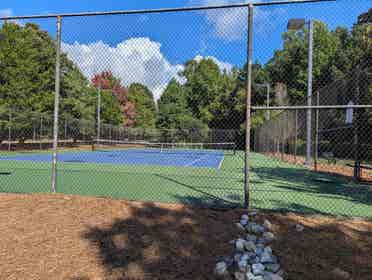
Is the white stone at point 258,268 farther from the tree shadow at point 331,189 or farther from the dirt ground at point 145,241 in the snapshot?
the tree shadow at point 331,189

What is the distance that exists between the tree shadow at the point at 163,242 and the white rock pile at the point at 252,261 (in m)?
0.11

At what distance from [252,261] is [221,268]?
32 cm

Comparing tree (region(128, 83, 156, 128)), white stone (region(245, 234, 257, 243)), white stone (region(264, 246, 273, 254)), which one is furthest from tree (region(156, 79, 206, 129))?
white stone (region(264, 246, 273, 254))

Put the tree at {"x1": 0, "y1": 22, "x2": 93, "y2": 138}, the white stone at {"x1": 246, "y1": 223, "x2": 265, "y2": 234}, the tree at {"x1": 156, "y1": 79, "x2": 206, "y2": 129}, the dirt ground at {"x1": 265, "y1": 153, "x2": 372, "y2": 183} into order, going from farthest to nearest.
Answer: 1. the tree at {"x1": 156, "y1": 79, "x2": 206, "y2": 129}
2. the tree at {"x1": 0, "y1": 22, "x2": 93, "y2": 138}
3. the dirt ground at {"x1": 265, "y1": 153, "x2": 372, "y2": 183}
4. the white stone at {"x1": 246, "y1": 223, "x2": 265, "y2": 234}

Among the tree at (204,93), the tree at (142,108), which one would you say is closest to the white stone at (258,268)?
the tree at (204,93)

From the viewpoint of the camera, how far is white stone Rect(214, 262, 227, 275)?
2871mm

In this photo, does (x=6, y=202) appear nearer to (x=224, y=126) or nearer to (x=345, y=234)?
(x=345, y=234)

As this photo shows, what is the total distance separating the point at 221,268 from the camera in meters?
2.90

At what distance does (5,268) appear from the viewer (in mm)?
2916

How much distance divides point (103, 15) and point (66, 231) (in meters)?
3.29

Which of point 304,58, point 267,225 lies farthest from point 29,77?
point 304,58

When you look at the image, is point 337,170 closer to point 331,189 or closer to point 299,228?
→ point 331,189

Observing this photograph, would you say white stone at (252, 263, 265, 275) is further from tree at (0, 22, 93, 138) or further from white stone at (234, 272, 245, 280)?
tree at (0, 22, 93, 138)

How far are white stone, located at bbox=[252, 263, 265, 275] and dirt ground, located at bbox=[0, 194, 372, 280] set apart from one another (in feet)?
0.76
